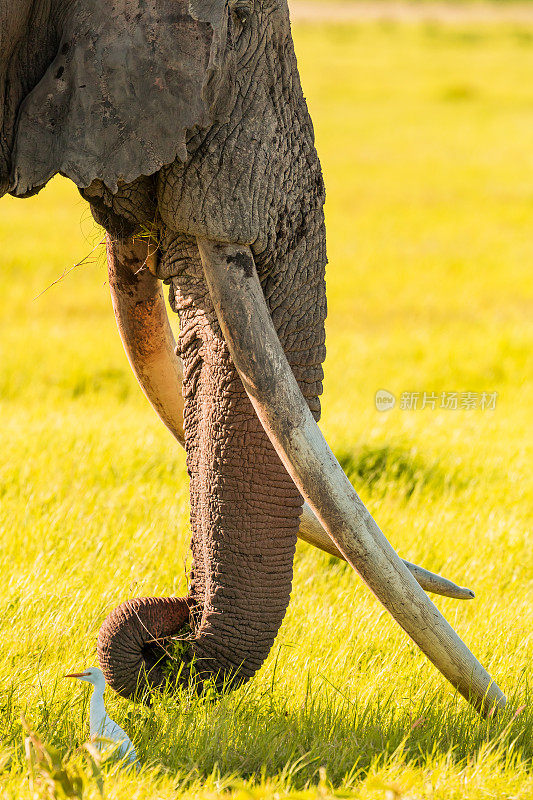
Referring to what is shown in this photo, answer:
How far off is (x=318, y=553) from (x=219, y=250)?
250 cm

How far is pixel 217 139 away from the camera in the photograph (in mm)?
2982

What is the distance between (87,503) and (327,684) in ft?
6.52

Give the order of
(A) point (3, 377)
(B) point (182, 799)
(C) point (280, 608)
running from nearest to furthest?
1. (B) point (182, 799)
2. (C) point (280, 608)
3. (A) point (3, 377)

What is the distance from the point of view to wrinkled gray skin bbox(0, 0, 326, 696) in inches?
113

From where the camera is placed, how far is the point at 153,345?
362 cm

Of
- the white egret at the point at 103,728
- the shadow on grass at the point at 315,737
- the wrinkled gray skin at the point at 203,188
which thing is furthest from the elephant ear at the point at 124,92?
the shadow on grass at the point at 315,737

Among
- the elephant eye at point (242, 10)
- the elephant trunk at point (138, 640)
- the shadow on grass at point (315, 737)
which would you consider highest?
the elephant eye at point (242, 10)

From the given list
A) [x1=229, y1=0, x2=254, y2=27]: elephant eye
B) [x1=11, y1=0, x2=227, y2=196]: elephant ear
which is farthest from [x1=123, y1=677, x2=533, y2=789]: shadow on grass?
[x1=229, y1=0, x2=254, y2=27]: elephant eye

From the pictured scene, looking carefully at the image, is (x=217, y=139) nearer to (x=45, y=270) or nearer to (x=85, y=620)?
(x=85, y=620)

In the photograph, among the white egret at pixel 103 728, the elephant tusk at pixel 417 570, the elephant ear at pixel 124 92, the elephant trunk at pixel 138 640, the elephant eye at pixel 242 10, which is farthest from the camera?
the elephant tusk at pixel 417 570

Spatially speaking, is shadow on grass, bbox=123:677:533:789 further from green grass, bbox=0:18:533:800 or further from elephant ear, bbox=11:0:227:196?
elephant ear, bbox=11:0:227:196

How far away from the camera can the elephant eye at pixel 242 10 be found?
300 cm

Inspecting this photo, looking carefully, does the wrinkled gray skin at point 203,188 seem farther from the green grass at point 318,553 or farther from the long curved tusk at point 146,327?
the green grass at point 318,553

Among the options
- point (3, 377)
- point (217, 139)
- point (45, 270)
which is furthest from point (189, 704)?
point (45, 270)
